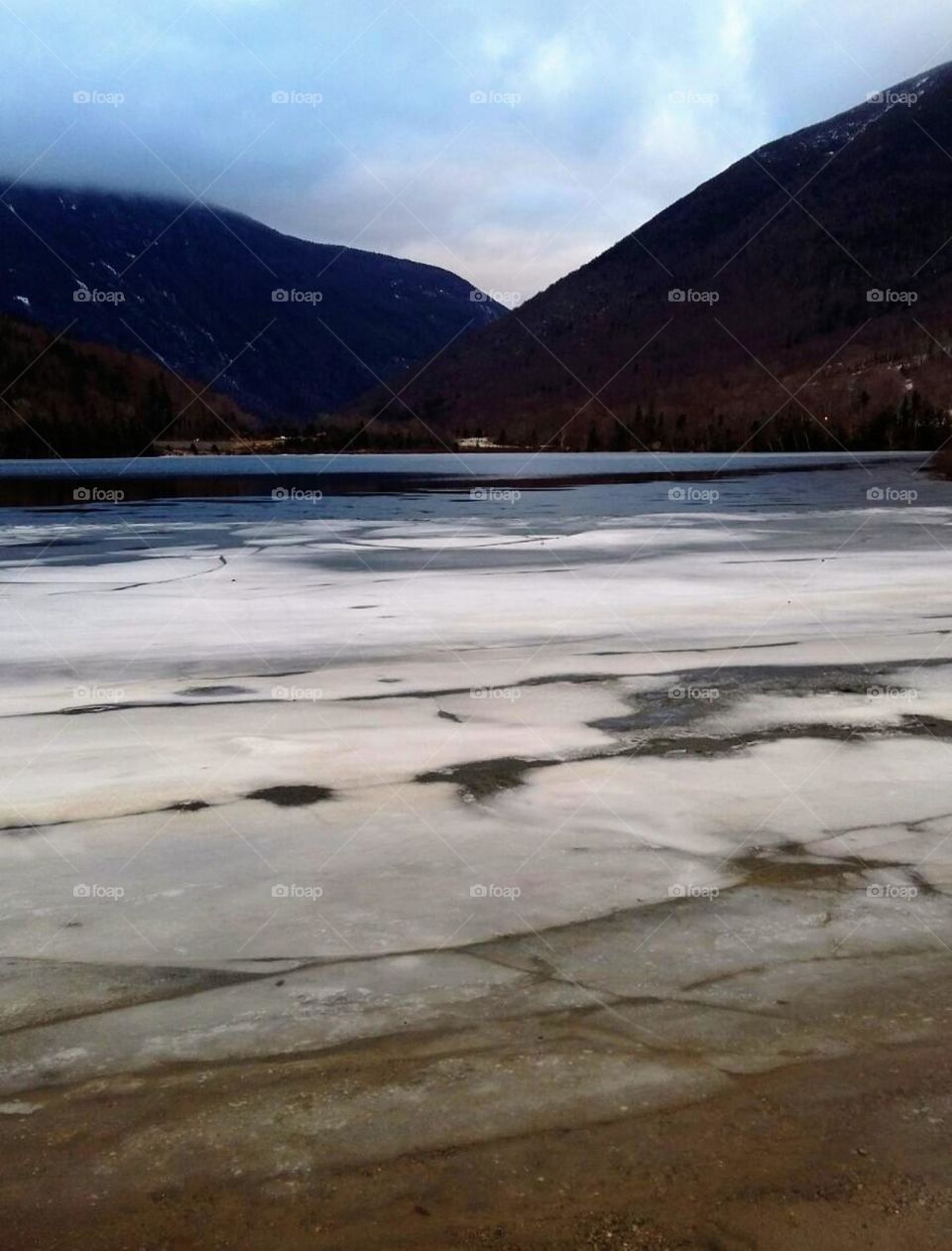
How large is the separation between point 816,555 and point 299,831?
12934 mm

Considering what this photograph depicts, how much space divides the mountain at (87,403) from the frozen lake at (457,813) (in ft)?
374

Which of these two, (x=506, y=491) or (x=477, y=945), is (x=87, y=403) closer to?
(x=506, y=491)

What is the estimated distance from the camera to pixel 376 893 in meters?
4.59

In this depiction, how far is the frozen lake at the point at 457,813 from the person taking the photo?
12.4ft

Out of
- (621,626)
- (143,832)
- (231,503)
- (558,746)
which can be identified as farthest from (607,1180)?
(231,503)

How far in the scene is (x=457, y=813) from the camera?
557cm

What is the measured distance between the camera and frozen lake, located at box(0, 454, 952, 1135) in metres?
3.77

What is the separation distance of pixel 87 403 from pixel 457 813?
506ft

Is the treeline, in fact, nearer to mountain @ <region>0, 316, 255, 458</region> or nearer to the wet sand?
mountain @ <region>0, 316, 255, 458</region>

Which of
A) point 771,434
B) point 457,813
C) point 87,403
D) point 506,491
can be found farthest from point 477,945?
point 87,403

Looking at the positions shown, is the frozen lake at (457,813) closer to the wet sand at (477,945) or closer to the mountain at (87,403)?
the wet sand at (477,945)

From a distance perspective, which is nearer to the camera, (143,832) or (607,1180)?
(607,1180)

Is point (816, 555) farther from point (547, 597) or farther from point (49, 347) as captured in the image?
point (49, 347)

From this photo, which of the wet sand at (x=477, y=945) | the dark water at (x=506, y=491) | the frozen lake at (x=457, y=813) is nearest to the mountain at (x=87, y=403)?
the dark water at (x=506, y=491)
